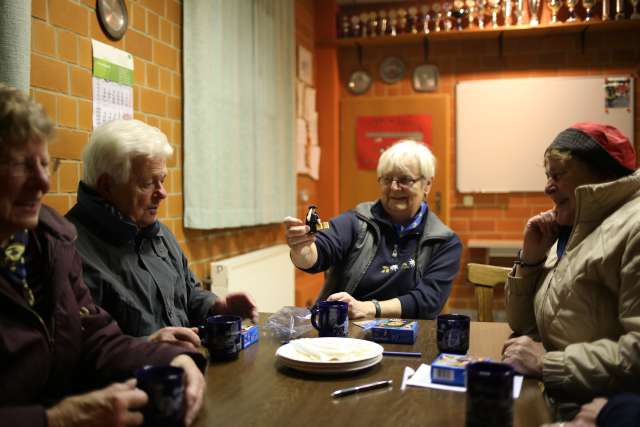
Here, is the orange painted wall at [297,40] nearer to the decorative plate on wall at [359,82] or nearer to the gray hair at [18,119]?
the decorative plate on wall at [359,82]

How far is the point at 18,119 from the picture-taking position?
1.02 m

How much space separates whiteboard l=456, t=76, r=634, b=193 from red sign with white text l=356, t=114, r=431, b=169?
0.29m

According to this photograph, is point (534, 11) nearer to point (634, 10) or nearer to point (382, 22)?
point (634, 10)

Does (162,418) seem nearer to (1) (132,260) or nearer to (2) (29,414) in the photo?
(2) (29,414)

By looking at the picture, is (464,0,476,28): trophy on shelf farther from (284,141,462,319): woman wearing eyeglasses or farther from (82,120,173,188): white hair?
(82,120,173,188): white hair

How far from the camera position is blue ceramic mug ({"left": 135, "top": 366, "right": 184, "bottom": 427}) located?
0.95 metres

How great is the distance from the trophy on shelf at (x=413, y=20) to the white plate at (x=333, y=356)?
3.82 meters

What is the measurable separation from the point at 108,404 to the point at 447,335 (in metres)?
0.80

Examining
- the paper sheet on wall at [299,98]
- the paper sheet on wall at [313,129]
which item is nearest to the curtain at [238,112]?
the paper sheet on wall at [299,98]

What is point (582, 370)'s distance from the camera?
1.17 metres

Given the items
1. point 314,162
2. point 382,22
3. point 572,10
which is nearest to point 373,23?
point 382,22

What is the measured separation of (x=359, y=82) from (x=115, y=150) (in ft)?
12.0

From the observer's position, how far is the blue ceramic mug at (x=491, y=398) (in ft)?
3.06

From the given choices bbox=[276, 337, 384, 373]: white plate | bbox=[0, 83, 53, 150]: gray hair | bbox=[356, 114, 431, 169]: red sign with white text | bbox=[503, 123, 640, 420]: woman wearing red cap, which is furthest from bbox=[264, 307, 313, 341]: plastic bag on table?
bbox=[356, 114, 431, 169]: red sign with white text
